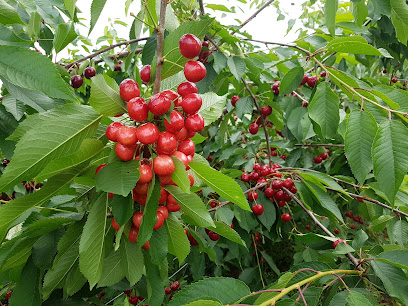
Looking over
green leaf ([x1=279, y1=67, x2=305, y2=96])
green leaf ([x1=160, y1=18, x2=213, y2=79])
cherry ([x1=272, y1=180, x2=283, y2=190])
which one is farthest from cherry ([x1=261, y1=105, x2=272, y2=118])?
green leaf ([x1=160, y1=18, x2=213, y2=79])

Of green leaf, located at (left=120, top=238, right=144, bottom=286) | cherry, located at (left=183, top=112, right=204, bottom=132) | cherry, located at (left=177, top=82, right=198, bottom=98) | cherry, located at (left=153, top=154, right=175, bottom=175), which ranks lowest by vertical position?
green leaf, located at (left=120, top=238, right=144, bottom=286)

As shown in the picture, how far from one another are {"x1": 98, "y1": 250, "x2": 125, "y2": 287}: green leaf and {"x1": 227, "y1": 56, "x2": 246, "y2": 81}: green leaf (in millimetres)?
1067

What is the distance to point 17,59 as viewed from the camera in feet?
2.28

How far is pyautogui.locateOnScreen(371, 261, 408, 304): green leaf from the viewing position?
1.00 meters

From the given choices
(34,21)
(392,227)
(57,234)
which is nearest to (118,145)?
(57,234)

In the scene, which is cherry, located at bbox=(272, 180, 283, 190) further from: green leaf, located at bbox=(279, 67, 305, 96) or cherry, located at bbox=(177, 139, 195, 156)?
cherry, located at bbox=(177, 139, 195, 156)

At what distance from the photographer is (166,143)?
75 cm

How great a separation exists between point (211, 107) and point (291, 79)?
712mm

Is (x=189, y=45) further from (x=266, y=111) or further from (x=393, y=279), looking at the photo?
(x=266, y=111)

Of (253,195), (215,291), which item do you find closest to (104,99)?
(215,291)

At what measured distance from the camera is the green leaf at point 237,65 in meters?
1.63

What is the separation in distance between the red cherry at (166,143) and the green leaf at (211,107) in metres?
0.25

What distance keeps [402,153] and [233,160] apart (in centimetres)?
168

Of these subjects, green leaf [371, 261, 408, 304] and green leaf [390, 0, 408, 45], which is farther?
green leaf [390, 0, 408, 45]
